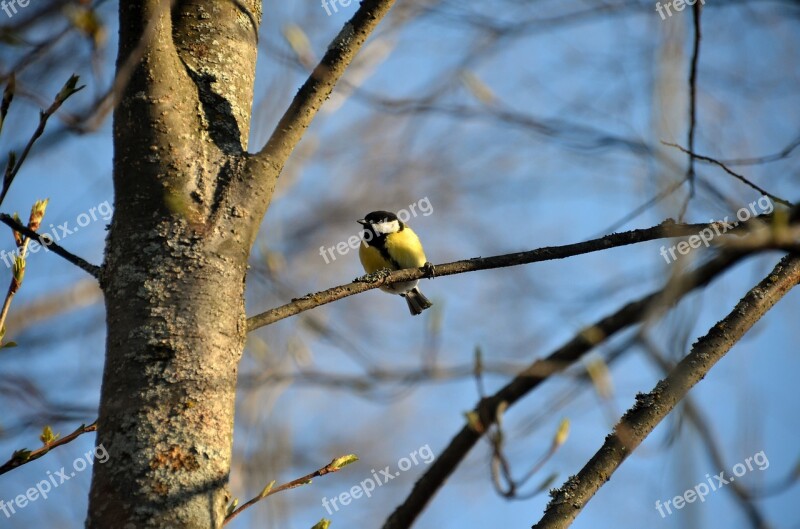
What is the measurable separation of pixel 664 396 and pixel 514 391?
1.31 metres

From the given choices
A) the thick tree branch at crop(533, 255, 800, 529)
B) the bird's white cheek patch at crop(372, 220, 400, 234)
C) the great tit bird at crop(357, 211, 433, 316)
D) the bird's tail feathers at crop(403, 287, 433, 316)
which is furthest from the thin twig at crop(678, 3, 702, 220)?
the bird's tail feathers at crop(403, 287, 433, 316)

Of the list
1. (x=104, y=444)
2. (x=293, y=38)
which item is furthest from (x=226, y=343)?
(x=293, y=38)

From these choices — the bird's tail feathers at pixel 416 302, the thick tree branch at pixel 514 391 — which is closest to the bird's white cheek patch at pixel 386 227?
the bird's tail feathers at pixel 416 302

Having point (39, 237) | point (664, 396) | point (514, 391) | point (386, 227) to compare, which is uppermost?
point (386, 227)

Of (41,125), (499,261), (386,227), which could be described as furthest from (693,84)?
(386,227)

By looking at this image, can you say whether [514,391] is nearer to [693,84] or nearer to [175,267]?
[693,84]

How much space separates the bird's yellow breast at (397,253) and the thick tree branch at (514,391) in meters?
1.77

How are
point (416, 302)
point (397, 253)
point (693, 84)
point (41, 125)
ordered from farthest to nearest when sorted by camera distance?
point (416, 302) < point (397, 253) < point (693, 84) < point (41, 125)

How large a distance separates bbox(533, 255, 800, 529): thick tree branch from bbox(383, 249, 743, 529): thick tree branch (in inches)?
17.1

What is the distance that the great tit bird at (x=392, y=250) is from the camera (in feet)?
15.3

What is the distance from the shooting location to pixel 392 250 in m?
4.65

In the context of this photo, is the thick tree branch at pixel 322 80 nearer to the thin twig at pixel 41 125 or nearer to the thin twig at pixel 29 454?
the thin twig at pixel 41 125

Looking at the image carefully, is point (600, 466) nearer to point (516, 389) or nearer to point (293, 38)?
point (516, 389)

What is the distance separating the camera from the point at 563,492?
1.55 m
